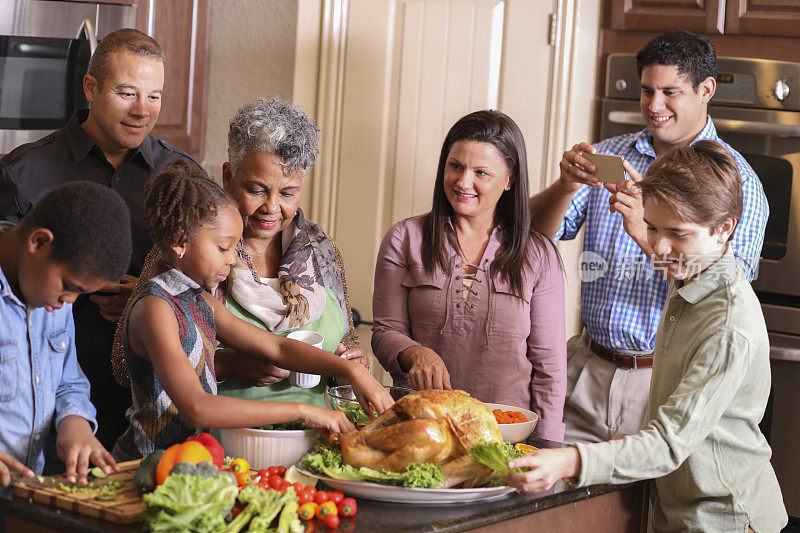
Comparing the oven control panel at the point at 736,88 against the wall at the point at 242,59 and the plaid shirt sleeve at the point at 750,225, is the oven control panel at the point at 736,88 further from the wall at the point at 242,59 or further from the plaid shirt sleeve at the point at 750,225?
the wall at the point at 242,59

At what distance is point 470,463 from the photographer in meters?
1.37

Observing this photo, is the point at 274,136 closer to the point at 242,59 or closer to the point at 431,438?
the point at 431,438

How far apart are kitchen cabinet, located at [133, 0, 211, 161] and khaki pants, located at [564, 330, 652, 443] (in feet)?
5.07

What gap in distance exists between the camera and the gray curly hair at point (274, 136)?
1.83m

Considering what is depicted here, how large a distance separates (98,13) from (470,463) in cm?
201

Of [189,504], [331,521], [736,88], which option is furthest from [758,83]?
[189,504]

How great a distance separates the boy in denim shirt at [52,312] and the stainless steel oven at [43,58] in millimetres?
1313

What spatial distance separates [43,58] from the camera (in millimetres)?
2697

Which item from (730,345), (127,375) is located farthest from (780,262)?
(127,375)

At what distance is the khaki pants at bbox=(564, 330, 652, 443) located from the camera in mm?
2299

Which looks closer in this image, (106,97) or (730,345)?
(730,345)

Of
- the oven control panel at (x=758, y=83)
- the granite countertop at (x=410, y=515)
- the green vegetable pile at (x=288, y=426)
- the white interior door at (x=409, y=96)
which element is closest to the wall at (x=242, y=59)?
the white interior door at (x=409, y=96)

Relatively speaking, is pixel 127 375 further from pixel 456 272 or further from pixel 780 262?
pixel 780 262

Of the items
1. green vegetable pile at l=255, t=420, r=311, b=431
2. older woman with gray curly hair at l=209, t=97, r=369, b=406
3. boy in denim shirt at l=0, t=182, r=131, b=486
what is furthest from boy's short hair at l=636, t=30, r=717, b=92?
boy in denim shirt at l=0, t=182, r=131, b=486
